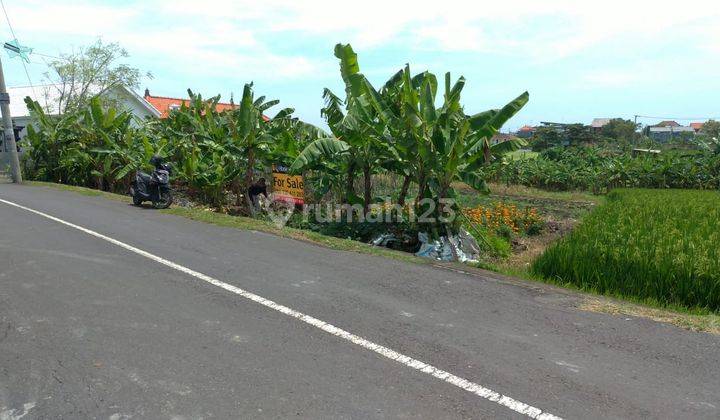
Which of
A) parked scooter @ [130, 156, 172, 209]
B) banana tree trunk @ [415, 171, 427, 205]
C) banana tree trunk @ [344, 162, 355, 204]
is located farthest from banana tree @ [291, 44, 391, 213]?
parked scooter @ [130, 156, 172, 209]

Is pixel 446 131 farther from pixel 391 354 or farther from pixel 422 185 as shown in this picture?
pixel 391 354

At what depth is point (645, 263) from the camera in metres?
7.54

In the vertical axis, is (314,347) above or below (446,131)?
below

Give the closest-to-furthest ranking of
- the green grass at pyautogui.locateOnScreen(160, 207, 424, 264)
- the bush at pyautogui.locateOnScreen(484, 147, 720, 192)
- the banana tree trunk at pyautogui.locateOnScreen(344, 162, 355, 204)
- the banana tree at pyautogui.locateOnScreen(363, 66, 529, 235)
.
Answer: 1. the green grass at pyautogui.locateOnScreen(160, 207, 424, 264)
2. the banana tree at pyautogui.locateOnScreen(363, 66, 529, 235)
3. the banana tree trunk at pyautogui.locateOnScreen(344, 162, 355, 204)
4. the bush at pyautogui.locateOnScreen(484, 147, 720, 192)

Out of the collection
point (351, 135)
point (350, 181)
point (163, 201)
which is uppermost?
point (351, 135)

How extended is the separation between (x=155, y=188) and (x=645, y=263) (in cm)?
1182

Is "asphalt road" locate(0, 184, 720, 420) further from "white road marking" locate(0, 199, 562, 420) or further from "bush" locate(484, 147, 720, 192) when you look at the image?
"bush" locate(484, 147, 720, 192)

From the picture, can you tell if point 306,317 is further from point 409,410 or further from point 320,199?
point 320,199

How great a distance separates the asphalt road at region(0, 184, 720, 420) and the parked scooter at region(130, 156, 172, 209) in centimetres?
649

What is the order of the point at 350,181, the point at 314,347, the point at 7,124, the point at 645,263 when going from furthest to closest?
the point at 7,124 < the point at 350,181 < the point at 645,263 < the point at 314,347

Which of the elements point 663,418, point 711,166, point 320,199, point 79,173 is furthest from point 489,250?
point 711,166

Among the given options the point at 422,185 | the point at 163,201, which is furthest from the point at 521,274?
the point at 163,201

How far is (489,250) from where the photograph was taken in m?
11.2

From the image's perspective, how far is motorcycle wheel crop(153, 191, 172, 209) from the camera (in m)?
14.5
